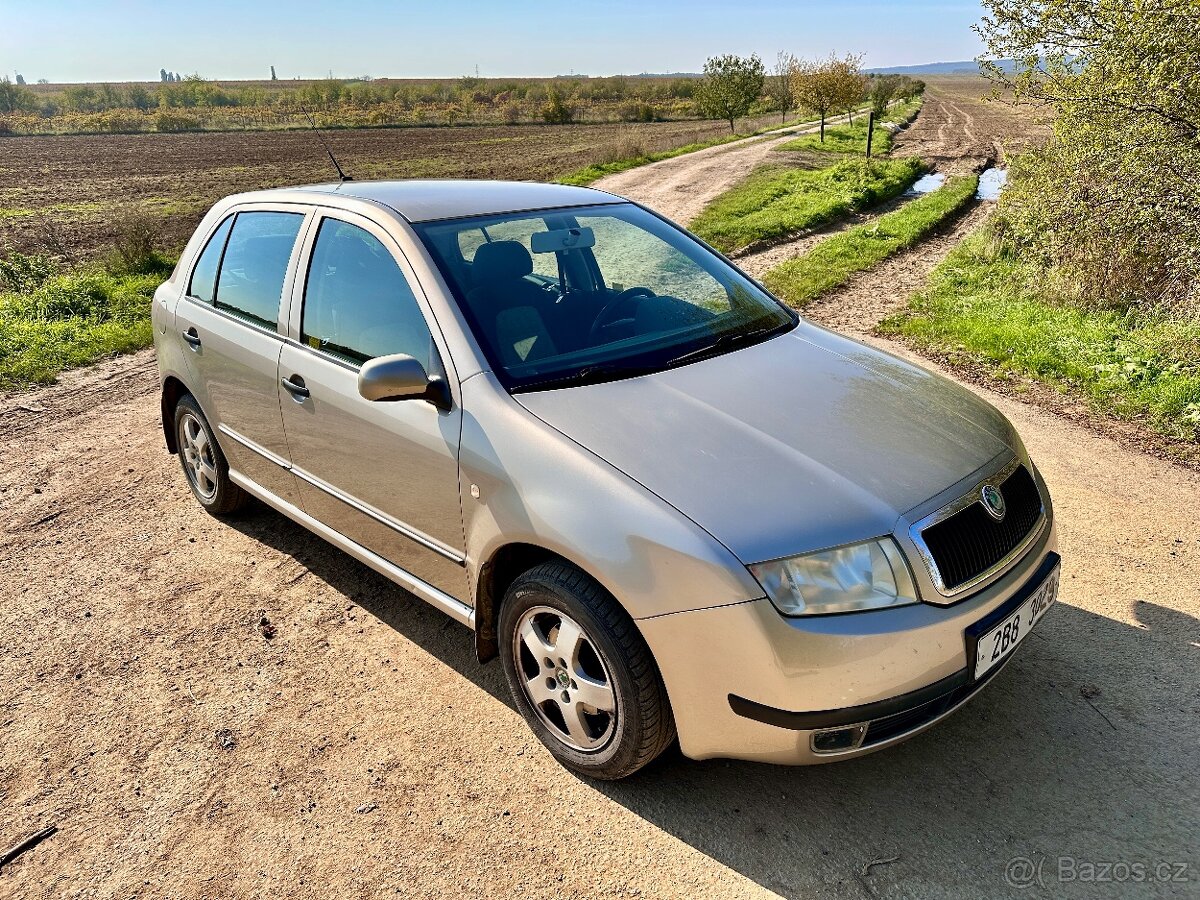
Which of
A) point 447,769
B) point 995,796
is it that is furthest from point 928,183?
point 447,769

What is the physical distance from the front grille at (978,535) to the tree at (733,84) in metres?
44.6

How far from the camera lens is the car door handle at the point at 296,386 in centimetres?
350

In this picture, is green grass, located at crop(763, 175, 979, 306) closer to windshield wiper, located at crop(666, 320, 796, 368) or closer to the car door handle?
windshield wiper, located at crop(666, 320, 796, 368)

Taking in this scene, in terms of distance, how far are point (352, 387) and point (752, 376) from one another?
1510 millimetres

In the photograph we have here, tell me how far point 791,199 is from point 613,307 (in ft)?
52.6

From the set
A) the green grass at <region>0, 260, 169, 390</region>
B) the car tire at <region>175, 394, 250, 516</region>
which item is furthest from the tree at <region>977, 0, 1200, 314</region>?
the green grass at <region>0, 260, 169, 390</region>

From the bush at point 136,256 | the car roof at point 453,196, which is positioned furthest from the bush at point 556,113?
the car roof at point 453,196

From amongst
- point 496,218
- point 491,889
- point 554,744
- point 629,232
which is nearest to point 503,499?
point 554,744

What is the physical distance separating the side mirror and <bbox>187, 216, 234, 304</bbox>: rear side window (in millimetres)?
1941

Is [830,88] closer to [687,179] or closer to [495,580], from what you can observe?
[687,179]

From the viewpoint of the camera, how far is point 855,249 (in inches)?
509

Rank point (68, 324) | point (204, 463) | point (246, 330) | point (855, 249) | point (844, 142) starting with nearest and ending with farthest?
point (246, 330), point (204, 463), point (68, 324), point (855, 249), point (844, 142)

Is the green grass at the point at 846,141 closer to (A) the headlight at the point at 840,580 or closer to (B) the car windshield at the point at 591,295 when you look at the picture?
(B) the car windshield at the point at 591,295

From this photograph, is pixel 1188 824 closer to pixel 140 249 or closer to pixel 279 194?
pixel 279 194
